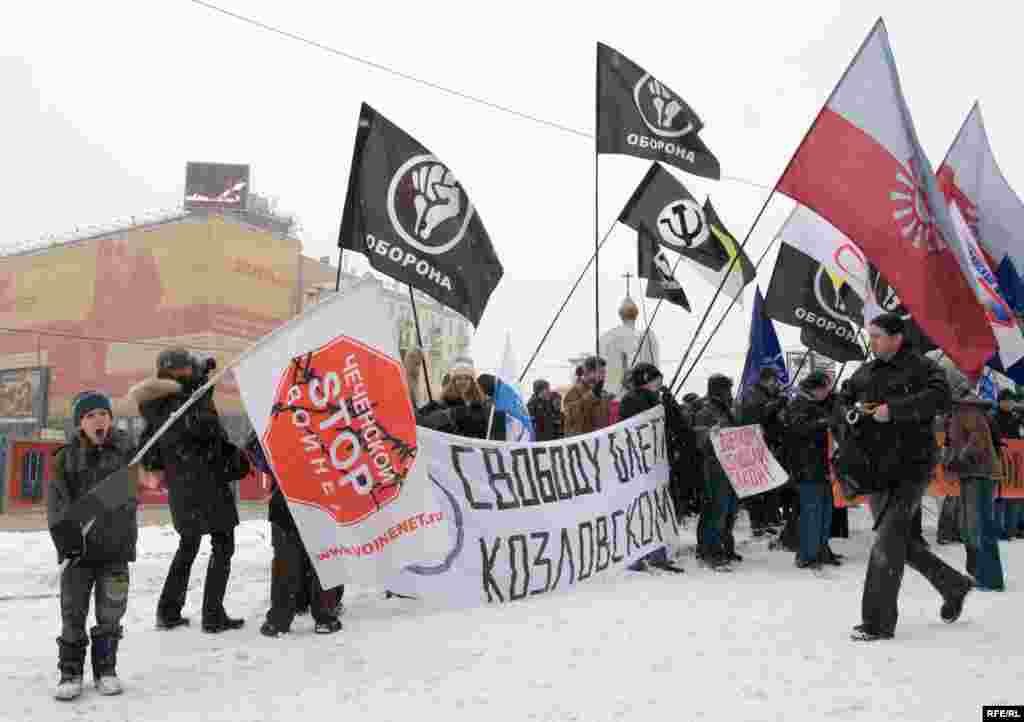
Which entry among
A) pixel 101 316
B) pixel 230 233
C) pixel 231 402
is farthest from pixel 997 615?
pixel 101 316

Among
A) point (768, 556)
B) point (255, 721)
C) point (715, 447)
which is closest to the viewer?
point (255, 721)

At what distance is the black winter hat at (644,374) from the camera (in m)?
7.99

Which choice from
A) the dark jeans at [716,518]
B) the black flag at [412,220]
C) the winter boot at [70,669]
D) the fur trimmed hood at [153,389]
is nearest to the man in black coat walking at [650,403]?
the dark jeans at [716,518]

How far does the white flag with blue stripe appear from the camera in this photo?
7273 mm

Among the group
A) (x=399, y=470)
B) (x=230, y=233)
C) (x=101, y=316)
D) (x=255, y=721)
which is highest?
(x=230, y=233)

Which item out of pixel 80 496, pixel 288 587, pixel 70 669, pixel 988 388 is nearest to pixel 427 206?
pixel 288 587

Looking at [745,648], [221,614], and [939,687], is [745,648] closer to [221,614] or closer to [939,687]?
[939,687]

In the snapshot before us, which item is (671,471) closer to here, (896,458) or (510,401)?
(510,401)

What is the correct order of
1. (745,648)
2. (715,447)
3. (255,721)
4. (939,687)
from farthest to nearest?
(715,447)
(745,648)
(939,687)
(255,721)

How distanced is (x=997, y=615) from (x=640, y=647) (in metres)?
2.43

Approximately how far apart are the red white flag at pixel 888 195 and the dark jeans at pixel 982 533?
1193mm

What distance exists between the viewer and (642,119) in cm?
984

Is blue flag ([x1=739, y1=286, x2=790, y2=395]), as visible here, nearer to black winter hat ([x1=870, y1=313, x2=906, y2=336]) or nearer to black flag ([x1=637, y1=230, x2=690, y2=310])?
black flag ([x1=637, y1=230, x2=690, y2=310])

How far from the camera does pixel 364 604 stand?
21.7 feet
